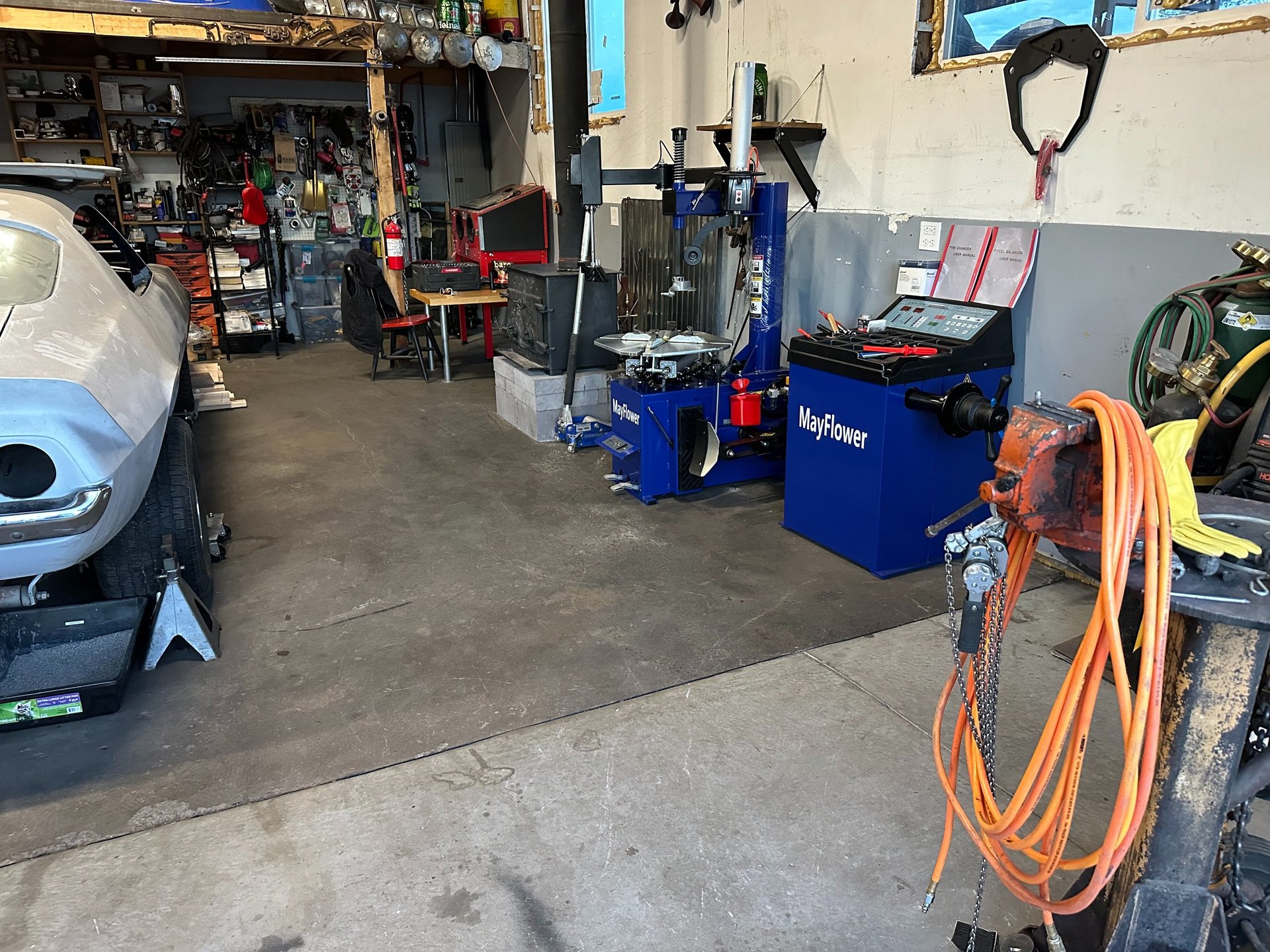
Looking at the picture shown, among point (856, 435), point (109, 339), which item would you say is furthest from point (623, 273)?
point (109, 339)

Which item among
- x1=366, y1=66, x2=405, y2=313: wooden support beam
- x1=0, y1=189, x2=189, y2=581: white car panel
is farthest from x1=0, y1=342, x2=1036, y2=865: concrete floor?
x1=366, y1=66, x2=405, y2=313: wooden support beam

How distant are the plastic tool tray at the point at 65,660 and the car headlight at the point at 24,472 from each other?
64cm

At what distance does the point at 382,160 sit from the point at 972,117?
5.15 meters

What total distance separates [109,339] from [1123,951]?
288 centimetres

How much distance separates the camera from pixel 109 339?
2.53 m

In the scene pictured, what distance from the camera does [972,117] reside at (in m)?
3.42

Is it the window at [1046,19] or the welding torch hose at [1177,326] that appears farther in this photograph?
the window at [1046,19]

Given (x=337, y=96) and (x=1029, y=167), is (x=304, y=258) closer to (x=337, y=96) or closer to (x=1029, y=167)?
(x=337, y=96)

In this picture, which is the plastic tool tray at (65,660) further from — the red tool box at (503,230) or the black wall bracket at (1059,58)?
the red tool box at (503,230)

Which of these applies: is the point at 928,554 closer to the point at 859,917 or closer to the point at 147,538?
the point at 859,917

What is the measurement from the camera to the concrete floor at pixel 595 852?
67.3 inches

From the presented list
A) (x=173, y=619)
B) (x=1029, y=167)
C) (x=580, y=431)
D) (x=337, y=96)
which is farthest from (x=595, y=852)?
(x=337, y=96)

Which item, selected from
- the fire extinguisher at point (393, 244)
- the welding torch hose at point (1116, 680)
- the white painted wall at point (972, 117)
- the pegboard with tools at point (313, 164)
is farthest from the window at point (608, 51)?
the welding torch hose at point (1116, 680)

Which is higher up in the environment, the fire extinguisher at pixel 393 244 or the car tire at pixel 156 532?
the fire extinguisher at pixel 393 244
